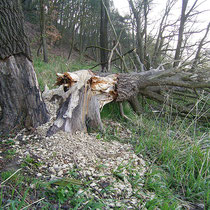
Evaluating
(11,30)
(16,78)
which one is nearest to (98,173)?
(16,78)

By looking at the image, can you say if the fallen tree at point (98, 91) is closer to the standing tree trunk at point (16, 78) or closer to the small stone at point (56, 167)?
the standing tree trunk at point (16, 78)

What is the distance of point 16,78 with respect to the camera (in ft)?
6.91

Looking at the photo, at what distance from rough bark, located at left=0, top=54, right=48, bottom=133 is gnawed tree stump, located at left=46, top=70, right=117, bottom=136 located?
355 millimetres

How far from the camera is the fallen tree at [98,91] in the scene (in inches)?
98.7

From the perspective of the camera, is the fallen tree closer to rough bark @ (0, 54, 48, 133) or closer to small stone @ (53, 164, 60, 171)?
rough bark @ (0, 54, 48, 133)

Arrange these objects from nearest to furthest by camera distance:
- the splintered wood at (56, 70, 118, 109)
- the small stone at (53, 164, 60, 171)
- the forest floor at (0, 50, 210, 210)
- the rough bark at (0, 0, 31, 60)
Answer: the forest floor at (0, 50, 210, 210) < the small stone at (53, 164, 60, 171) < the rough bark at (0, 0, 31, 60) < the splintered wood at (56, 70, 118, 109)

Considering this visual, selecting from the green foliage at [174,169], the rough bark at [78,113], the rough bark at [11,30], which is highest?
the rough bark at [11,30]

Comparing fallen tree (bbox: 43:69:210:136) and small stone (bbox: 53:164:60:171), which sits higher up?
fallen tree (bbox: 43:69:210:136)

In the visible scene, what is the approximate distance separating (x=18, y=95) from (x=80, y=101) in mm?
887

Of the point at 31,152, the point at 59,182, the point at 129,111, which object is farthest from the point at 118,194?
the point at 129,111

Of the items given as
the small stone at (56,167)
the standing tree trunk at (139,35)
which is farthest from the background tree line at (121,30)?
the small stone at (56,167)

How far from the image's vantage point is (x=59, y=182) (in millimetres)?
1461

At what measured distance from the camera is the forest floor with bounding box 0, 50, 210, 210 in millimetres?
1371

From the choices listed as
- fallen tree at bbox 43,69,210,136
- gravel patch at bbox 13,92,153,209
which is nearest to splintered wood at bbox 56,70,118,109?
fallen tree at bbox 43,69,210,136
